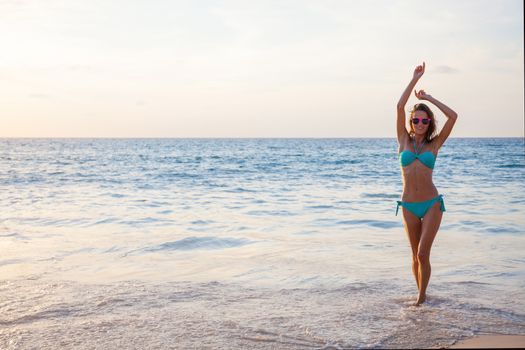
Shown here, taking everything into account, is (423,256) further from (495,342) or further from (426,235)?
(495,342)

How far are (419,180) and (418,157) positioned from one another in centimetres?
25

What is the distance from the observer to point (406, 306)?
19.6 feet

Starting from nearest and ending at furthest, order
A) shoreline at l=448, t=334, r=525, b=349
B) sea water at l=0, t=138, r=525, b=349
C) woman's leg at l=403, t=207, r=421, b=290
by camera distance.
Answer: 1. shoreline at l=448, t=334, r=525, b=349
2. sea water at l=0, t=138, r=525, b=349
3. woman's leg at l=403, t=207, r=421, b=290

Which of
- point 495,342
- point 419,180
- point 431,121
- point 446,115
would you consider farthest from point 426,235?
point 495,342

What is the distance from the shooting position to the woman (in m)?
5.96

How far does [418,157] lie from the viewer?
6.05 m

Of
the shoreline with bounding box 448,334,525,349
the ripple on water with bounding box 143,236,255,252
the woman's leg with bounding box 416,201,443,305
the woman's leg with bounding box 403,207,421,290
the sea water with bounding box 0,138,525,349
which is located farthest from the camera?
the ripple on water with bounding box 143,236,255,252

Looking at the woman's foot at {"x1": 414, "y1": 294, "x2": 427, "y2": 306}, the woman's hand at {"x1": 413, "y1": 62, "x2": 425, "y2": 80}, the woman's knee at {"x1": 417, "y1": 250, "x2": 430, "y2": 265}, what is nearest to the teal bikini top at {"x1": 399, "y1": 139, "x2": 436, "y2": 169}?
the woman's hand at {"x1": 413, "y1": 62, "x2": 425, "y2": 80}

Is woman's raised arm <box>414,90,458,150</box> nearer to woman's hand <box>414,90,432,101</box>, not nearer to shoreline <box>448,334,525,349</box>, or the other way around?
woman's hand <box>414,90,432,101</box>

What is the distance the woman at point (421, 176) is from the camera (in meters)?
5.96

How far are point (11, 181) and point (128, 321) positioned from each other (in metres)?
22.7

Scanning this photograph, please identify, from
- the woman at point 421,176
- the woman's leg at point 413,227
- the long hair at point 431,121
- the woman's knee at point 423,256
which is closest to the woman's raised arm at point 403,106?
the woman at point 421,176

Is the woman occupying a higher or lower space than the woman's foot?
higher

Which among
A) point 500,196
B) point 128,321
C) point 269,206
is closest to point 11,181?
point 269,206
